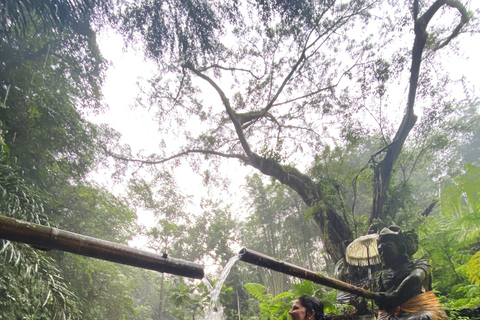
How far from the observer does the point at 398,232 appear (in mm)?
3279

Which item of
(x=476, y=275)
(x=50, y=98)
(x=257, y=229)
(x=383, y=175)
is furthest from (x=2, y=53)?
(x=257, y=229)

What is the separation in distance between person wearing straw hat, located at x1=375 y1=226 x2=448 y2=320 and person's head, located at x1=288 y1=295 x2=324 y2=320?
1.31 m

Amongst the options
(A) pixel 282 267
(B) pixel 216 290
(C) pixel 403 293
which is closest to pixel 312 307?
(A) pixel 282 267

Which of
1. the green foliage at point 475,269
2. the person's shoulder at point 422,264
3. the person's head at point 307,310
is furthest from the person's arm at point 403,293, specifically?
the person's head at point 307,310

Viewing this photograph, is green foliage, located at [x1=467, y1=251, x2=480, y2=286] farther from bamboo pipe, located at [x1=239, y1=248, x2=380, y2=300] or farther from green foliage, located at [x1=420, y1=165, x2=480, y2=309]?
bamboo pipe, located at [x1=239, y1=248, x2=380, y2=300]

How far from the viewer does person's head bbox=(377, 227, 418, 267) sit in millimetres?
3164

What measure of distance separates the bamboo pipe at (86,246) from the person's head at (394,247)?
3.09 m

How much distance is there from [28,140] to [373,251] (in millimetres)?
7804

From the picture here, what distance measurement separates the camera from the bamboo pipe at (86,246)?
900mm

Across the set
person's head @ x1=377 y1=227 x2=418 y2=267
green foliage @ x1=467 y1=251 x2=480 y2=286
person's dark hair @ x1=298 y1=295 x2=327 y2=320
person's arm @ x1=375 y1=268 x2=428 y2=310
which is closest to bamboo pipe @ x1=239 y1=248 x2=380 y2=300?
person's dark hair @ x1=298 y1=295 x2=327 y2=320

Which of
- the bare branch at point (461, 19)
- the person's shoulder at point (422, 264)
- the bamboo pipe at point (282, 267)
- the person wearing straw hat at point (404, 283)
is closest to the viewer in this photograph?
the bamboo pipe at point (282, 267)

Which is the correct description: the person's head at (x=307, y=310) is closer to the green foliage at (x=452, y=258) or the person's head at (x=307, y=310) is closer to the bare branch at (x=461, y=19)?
the green foliage at (x=452, y=258)

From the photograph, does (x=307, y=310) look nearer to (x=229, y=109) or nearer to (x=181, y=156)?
(x=229, y=109)

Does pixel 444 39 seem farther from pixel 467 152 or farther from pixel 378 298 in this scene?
pixel 467 152
